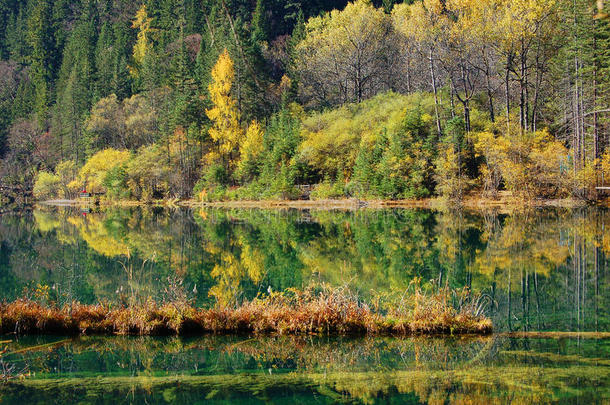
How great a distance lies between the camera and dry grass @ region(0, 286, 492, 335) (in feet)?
30.7

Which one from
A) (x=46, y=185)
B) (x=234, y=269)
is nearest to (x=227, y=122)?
(x=46, y=185)

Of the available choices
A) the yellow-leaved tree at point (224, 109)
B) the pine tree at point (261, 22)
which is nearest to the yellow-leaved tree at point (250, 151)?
the yellow-leaved tree at point (224, 109)

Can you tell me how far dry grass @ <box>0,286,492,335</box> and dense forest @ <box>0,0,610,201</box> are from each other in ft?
44.2

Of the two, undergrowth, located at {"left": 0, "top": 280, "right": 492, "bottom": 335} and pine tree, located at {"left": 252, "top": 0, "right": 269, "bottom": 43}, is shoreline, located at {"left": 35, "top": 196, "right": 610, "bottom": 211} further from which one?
pine tree, located at {"left": 252, "top": 0, "right": 269, "bottom": 43}

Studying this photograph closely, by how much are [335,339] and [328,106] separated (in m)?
55.0

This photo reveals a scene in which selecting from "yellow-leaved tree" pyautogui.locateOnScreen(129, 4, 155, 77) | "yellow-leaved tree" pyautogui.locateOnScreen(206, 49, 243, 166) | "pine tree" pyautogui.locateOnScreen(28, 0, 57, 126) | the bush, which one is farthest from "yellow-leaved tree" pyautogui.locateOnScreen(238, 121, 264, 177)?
"pine tree" pyautogui.locateOnScreen(28, 0, 57, 126)

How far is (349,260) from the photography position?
17531mm

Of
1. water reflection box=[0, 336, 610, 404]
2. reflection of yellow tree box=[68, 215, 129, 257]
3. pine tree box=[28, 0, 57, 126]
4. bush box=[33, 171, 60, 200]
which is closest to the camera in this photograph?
water reflection box=[0, 336, 610, 404]

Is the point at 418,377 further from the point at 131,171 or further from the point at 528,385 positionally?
the point at 131,171

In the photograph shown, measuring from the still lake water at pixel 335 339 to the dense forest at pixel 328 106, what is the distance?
9228 millimetres

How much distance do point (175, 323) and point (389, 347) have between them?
13.4ft

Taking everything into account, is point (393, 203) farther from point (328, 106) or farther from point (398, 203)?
point (328, 106)

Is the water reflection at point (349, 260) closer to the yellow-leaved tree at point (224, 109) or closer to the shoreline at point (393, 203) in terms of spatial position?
the shoreline at point (393, 203)

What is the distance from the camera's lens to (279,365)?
314 inches
